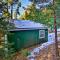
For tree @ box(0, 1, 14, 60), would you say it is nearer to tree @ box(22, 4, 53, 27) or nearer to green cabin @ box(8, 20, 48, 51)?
tree @ box(22, 4, 53, 27)

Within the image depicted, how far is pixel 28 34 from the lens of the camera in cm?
450

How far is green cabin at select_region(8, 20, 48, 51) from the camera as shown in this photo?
156 inches

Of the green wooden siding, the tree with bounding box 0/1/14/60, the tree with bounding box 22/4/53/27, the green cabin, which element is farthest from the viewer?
the green wooden siding

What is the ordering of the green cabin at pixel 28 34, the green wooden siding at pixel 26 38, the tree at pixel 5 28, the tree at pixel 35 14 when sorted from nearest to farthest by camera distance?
1. the tree at pixel 5 28
2. the tree at pixel 35 14
3. the green cabin at pixel 28 34
4. the green wooden siding at pixel 26 38

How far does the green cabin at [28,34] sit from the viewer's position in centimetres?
397

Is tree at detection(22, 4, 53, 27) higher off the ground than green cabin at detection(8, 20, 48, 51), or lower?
higher

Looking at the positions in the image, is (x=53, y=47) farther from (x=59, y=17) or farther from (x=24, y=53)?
(x=59, y=17)

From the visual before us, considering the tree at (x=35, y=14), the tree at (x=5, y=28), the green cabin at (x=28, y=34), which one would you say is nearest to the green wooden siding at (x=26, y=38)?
the green cabin at (x=28, y=34)

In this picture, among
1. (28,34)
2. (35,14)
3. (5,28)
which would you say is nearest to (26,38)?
(28,34)

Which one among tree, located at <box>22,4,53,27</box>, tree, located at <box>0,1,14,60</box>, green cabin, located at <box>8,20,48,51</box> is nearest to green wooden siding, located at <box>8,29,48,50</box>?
green cabin, located at <box>8,20,48,51</box>

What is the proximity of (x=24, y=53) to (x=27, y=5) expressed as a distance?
3.19 feet

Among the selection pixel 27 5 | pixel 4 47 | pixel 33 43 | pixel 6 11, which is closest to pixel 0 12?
pixel 6 11

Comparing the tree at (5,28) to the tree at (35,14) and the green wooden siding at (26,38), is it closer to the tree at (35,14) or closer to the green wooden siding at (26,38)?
the tree at (35,14)

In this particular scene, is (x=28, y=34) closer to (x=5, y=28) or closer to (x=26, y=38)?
(x=26, y=38)
